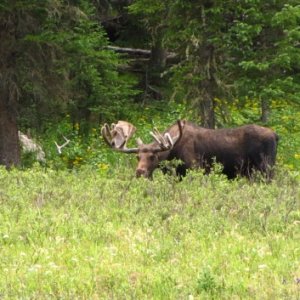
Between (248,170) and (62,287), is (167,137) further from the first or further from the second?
(62,287)

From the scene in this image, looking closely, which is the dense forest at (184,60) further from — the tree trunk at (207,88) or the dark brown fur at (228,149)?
the dark brown fur at (228,149)

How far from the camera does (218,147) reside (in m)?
17.1

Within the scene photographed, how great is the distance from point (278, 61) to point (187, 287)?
11.7 metres

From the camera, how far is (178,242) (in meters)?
8.77

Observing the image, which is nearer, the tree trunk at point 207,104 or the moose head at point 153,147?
the moose head at point 153,147

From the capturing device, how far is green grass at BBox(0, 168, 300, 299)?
7086mm

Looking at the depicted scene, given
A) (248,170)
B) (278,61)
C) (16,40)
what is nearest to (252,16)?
(278,61)

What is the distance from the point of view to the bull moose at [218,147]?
16.6 m

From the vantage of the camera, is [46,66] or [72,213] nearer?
[72,213]

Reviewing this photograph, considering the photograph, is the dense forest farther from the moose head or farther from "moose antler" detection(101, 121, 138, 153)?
the moose head

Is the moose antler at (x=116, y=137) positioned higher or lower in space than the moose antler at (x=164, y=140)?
lower

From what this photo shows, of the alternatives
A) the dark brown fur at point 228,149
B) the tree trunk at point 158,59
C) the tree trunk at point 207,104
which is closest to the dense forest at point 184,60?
the tree trunk at point 207,104

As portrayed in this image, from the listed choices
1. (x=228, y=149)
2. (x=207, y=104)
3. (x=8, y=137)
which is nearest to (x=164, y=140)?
(x=228, y=149)

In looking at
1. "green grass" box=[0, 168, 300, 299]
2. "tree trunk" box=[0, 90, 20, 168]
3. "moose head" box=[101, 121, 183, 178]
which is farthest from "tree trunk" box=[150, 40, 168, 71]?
"green grass" box=[0, 168, 300, 299]
